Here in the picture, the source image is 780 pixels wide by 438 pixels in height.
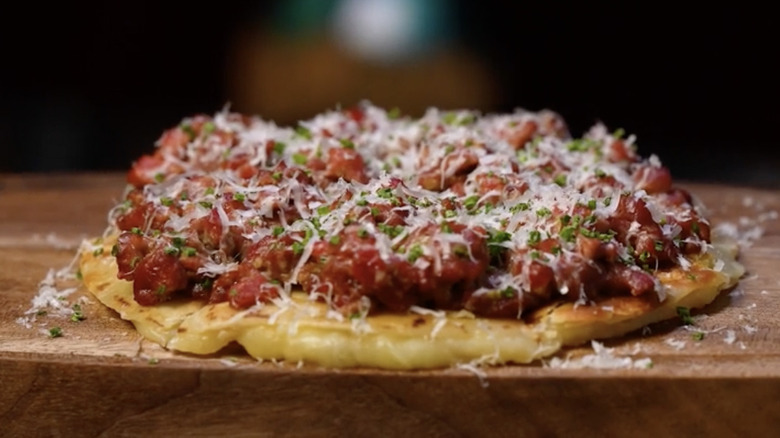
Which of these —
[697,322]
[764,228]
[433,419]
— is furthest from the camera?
[764,228]

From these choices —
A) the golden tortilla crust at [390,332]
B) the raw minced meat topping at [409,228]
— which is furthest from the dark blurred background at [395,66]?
the golden tortilla crust at [390,332]

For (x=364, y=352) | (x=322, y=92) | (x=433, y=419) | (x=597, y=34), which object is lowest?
(x=433, y=419)

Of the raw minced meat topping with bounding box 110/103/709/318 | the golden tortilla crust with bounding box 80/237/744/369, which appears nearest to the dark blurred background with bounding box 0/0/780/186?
the raw minced meat topping with bounding box 110/103/709/318

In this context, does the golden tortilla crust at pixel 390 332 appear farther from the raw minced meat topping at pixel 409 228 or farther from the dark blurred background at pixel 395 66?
the dark blurred background at pixel 395 66

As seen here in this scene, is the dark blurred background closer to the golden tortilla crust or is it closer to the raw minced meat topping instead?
the raw minced meat topping

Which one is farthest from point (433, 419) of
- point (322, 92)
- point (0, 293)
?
point (322, 92)

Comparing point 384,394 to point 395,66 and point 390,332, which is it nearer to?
point 390,332

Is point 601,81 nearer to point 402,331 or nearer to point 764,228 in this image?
point 764,228
